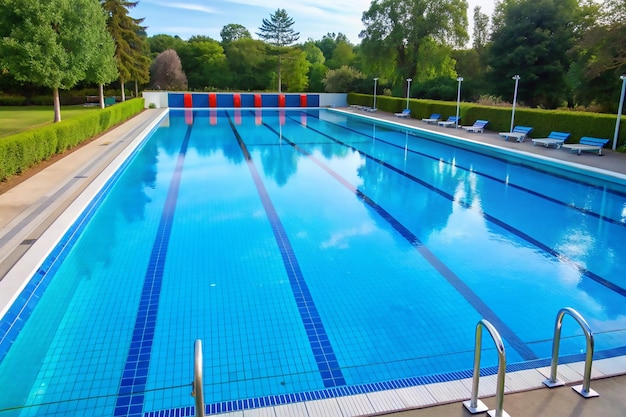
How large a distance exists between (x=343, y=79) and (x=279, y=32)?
9439 millimetres

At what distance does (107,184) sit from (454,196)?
7.15 metres

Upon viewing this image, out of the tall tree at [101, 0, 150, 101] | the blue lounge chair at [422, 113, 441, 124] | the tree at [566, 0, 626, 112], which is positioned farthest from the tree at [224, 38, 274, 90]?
the tree at [566, 0, 626, 112]

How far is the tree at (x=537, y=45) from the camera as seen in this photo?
2339cm

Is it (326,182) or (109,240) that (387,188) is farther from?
(109,240)

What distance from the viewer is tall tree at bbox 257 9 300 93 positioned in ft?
138

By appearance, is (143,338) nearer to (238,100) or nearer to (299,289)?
(299,289)

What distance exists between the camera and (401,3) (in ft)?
98.7

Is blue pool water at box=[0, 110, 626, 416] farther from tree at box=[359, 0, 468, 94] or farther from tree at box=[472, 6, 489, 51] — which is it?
tree at box=[472, 6, 489, 51]

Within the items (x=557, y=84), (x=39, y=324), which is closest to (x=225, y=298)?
(x=39, y=324)

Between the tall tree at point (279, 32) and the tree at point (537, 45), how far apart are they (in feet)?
71.0

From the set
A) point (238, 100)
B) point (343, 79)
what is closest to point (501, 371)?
point (238, 100)

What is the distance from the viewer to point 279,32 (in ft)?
140

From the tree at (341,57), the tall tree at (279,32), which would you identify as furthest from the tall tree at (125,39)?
the tree at (341,57)

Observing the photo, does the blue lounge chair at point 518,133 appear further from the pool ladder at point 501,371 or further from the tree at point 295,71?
the tree at point 295,71
